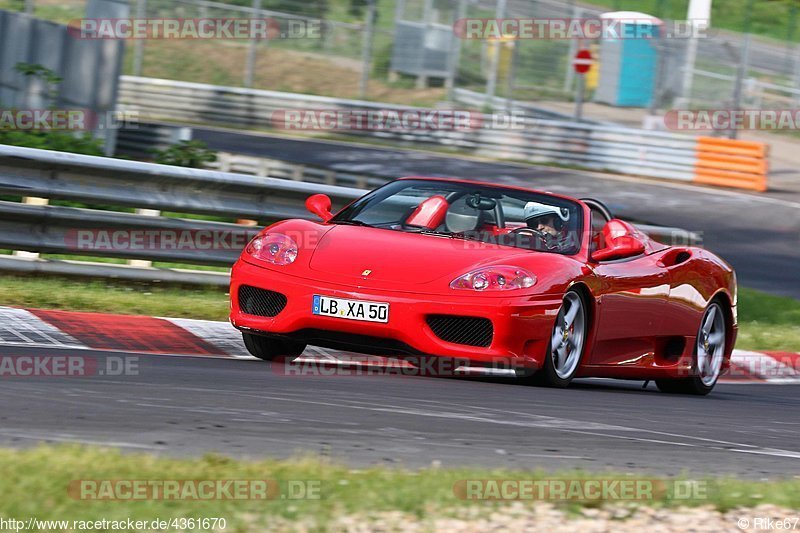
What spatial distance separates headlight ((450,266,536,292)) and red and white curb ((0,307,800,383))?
4.61ft

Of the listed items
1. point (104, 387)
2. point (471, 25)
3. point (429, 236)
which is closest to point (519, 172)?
point (471, 25)

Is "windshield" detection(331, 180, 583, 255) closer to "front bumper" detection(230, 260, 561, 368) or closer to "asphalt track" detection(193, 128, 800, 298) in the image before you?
"front bumper" detection(230, 260, 561, 368)

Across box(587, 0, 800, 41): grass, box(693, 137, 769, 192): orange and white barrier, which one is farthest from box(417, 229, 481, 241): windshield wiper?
box(587, 0, 800, 41): grass

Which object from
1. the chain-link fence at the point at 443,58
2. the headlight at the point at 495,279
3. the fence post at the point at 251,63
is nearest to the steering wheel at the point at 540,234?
the headlight at the point at 495,279

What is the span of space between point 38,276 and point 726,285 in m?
4.59

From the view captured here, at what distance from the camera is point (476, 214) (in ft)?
26.2

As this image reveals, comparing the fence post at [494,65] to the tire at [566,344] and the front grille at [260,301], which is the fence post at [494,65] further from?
the front grille at [260,301]

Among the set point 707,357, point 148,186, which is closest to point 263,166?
point 148,186

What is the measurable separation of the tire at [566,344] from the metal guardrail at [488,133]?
18.1 metres

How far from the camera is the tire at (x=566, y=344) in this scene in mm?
7254

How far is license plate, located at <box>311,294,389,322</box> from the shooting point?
271 inches

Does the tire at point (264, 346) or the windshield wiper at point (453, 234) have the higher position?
the windshield wiper at point (453, 234)

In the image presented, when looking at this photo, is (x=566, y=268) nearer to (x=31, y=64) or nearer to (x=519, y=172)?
(x=31, y=64)

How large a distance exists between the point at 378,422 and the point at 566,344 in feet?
7.43
